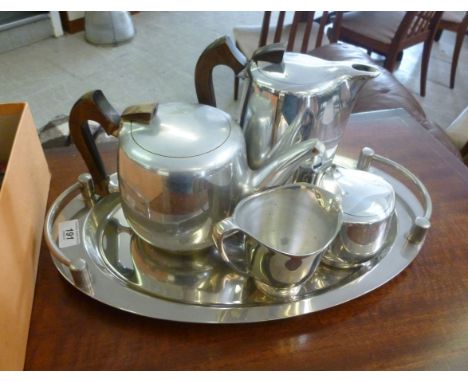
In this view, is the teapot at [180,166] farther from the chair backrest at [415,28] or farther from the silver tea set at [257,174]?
the chair backrest at [415,28]

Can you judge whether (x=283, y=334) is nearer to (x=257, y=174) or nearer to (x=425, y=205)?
(x=257, y=174)

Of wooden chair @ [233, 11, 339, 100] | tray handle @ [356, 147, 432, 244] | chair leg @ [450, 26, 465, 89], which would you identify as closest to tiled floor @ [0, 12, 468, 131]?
chair leg @ [450, 26, 465, 89]

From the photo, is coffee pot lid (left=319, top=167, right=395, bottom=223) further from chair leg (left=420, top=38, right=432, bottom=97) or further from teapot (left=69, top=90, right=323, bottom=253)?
chair leg (left=420, top=38, right=432, bottom=97)

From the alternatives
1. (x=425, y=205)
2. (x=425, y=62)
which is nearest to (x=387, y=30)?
(x=425, y=62)

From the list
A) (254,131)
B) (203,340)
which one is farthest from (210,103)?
(203,340)

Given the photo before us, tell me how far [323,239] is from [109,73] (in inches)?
67.0

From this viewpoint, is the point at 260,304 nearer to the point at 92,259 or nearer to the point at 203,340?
the point at 203,340

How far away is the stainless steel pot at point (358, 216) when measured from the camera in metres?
0.48

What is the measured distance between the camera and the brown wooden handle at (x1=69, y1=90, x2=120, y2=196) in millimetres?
450

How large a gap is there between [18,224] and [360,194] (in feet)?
1.31

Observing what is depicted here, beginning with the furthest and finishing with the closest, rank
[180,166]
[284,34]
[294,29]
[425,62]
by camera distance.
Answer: [425,62] < [284,34] < [294,29] < [180,166]

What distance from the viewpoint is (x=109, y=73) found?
1.90m

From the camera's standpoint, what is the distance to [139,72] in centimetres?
192

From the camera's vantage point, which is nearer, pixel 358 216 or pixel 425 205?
pixel 358 216
